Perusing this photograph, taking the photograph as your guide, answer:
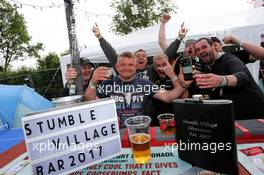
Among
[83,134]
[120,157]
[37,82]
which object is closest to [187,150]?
[120,157]

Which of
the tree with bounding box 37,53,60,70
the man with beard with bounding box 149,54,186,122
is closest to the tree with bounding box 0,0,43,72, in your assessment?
the tree with bounding box 37,53,60,70

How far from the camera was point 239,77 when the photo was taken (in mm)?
1972

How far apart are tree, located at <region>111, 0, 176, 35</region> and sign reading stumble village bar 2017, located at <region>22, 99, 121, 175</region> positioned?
15.0m

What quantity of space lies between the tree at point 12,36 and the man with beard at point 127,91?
20568 millimetres

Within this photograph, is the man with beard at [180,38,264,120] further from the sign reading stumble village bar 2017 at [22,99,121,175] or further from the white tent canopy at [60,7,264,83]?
the white tent canopy at [60,7,264,83]

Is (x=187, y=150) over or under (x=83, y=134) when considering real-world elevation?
under

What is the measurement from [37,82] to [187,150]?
13633mm

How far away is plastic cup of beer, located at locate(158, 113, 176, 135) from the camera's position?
141 cm

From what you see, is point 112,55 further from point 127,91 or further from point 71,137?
point 71,137

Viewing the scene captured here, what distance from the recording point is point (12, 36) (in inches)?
808

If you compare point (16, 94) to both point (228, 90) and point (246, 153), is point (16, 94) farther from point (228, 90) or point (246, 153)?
point (246, 153)

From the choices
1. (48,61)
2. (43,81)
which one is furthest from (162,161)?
(48,61)

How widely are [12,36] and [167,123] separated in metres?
22.2

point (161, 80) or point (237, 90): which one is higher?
point (161, 80)
